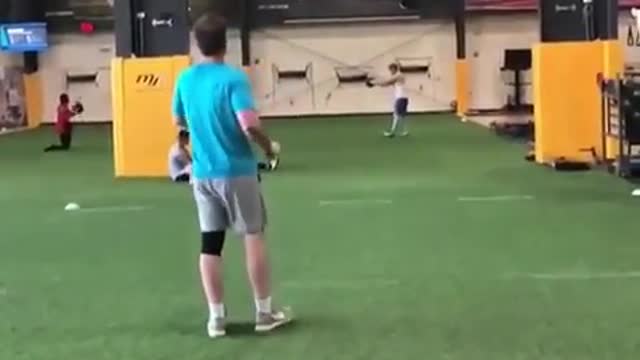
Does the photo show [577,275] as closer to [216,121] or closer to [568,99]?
[216,121]

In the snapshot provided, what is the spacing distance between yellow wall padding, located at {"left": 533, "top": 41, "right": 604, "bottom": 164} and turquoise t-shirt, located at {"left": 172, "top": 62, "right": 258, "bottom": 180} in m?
11.5

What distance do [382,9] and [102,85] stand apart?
8.77 metres

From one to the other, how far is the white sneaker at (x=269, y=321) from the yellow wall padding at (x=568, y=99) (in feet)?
36.5

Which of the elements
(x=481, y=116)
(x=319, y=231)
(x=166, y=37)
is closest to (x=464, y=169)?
(x=166, y=37)

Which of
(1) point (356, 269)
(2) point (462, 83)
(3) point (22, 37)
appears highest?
(3) point (22, 37)

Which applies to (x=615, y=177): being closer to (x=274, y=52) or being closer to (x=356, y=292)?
(x=356, y=292)

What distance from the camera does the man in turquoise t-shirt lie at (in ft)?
21.2

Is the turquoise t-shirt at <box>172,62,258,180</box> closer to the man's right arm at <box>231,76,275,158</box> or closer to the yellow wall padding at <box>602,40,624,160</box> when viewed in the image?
the man's right arm at <box>231,76,275,158</box>

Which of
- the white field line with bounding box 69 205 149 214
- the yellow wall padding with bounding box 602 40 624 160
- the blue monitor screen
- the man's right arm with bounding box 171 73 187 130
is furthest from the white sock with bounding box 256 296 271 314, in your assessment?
the blue monitor screen

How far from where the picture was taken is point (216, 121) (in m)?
6.52

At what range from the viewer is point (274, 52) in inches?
1421

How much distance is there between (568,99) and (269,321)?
38.3 ft

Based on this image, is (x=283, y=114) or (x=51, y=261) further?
(x=283, y=114)

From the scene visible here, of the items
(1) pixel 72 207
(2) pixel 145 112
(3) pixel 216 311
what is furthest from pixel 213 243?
(2) pixel 145 112
